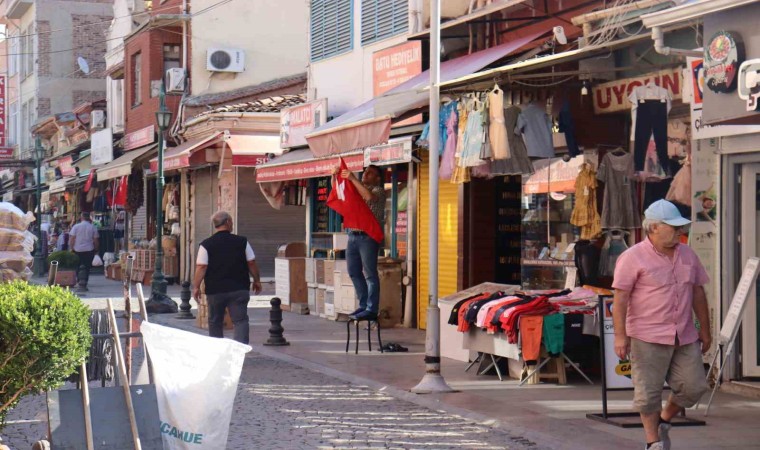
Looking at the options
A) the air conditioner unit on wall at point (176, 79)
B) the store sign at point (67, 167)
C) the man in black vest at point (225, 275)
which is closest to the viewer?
the man in black vest at point (225, 275)

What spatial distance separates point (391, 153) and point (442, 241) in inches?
63.0

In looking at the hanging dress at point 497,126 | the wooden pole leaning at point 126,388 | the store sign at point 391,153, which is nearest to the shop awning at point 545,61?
the hanging dress at point 497,126

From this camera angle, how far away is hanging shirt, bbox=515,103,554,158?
13578mm

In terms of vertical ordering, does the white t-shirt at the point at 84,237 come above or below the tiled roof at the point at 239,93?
below

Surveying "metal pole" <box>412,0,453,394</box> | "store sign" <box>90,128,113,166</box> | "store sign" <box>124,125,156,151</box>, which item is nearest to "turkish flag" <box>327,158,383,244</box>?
"metal pole" <box>412,0,453,394</box>

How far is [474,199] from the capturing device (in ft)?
57.0

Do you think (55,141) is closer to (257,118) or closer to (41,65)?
(41,65)

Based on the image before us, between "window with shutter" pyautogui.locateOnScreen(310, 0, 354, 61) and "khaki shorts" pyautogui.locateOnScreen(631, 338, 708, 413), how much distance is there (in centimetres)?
1418

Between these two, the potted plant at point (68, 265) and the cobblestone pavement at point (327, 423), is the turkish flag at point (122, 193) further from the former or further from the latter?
the cobblestone pavement at point (327, 423)

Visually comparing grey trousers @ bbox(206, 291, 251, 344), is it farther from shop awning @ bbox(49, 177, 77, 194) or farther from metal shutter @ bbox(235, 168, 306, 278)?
shop awning @ bbox(49, 177, 77, 194)

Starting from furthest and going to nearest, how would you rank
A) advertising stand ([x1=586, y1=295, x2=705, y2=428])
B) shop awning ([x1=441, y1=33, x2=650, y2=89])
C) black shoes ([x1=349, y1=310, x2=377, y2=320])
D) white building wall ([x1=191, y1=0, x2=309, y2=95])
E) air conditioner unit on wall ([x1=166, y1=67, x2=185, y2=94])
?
white building wall ([x1=191, y1=0, x2=309, y2=95])
air conditioner unit on wall ([x1=166, y1=67, x2=185, y2=94])
black shoes ([x1=349, y1=310, x2=377, y2=320])
shop awning ([x1=441, y1=33, x2=650, y2=89])
advertising stand ([x1=586, y1=295, x2=705, y2=428])

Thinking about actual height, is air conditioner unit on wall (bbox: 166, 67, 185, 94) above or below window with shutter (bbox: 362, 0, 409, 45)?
above

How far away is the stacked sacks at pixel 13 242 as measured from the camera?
44.9ft

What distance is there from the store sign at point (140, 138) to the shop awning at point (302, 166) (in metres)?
12.5
